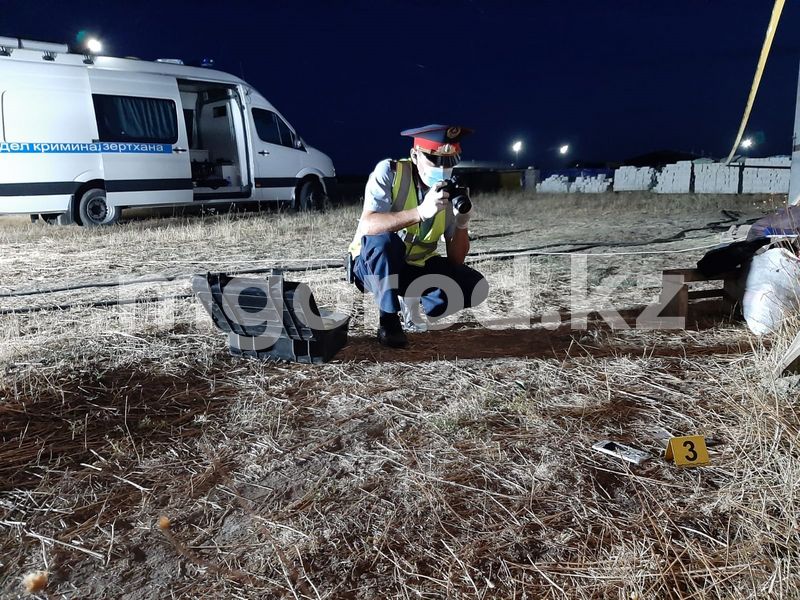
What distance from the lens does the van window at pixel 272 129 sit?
9.95 m

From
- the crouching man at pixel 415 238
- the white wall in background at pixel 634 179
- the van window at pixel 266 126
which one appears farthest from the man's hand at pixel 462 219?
the white wall in background at pixel 634 179

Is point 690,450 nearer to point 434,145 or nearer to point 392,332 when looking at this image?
point 392,332

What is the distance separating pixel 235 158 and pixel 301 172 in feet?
4.08

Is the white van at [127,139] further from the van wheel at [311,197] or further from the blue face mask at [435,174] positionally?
the blue face mask at [435,174]

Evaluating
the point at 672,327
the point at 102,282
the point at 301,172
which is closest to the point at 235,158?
the point at 301,172

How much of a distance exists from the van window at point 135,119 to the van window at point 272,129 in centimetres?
147

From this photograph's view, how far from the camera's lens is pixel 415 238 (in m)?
3.37

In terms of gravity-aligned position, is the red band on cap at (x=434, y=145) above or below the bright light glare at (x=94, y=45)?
below

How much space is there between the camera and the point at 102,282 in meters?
4.92

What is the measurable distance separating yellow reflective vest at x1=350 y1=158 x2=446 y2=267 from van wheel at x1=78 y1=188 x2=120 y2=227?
261 inches

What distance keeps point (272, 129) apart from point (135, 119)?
239 cm

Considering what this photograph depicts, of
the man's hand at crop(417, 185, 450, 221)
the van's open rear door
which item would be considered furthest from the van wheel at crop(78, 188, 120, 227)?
the man's hand at crop(417, 185, 450, 221)

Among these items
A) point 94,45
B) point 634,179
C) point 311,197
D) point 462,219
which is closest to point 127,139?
point 94,45

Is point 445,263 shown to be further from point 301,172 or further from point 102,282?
point 301,172
